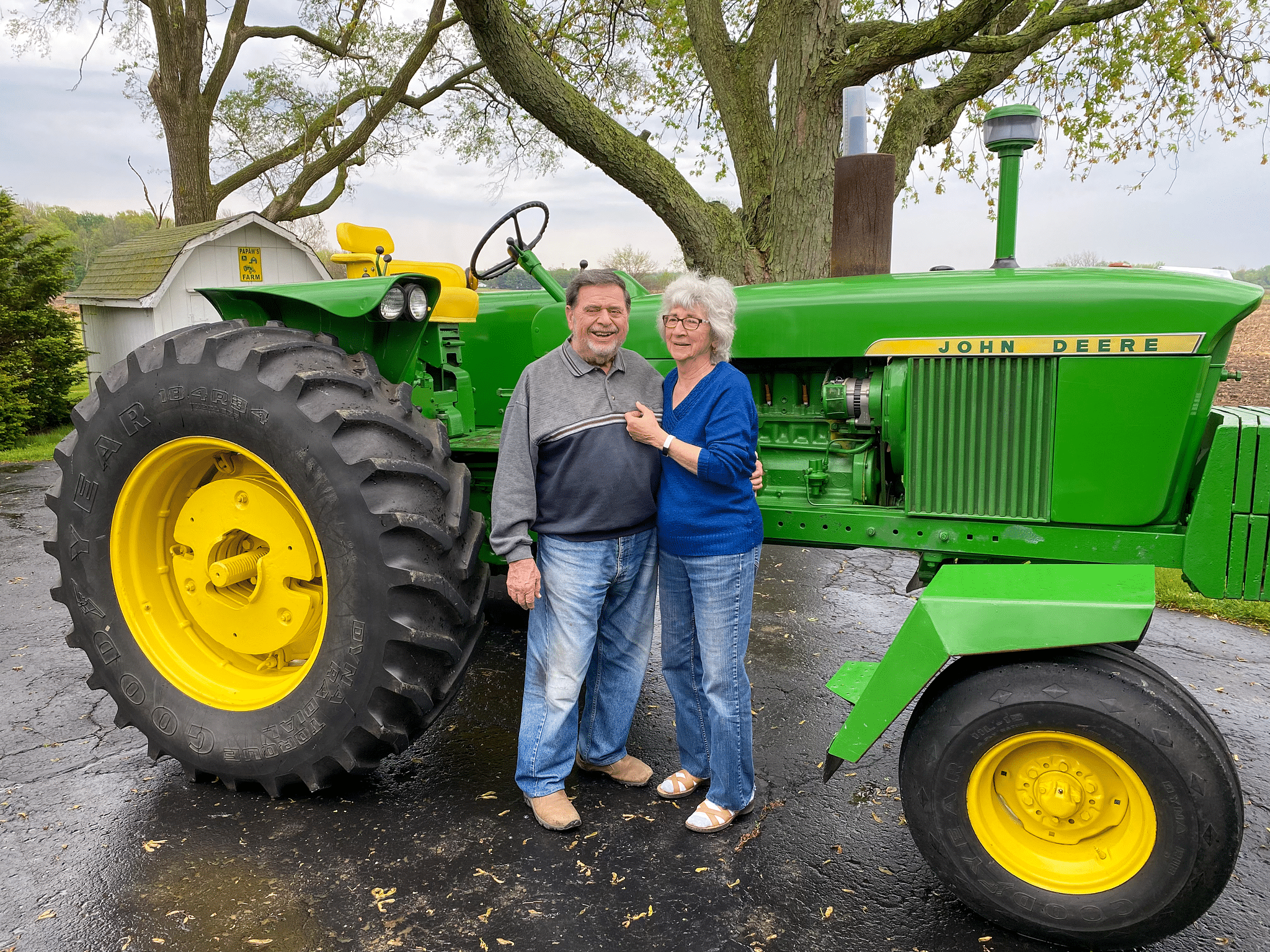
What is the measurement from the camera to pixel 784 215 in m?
8.05

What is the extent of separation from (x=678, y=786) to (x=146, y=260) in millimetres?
11389

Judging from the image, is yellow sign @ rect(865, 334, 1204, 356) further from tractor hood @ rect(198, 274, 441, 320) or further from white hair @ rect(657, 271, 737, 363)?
tractor hood @ rect(198, 274, 441, 320)

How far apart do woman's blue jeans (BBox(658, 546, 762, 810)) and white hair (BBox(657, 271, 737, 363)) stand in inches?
24.2

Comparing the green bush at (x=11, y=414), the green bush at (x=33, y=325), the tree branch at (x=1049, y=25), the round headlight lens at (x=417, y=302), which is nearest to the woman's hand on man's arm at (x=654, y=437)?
the round headlight lens at (x=417, y=302)

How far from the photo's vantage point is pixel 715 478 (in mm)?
2496

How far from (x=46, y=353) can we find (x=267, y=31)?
24.2 feet

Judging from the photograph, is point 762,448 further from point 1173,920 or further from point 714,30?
point 714,30

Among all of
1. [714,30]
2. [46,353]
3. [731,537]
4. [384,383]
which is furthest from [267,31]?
[731,537]

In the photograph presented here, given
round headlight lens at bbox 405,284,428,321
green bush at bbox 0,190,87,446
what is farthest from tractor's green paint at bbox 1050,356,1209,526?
green bush at bbox 0,190,87,446

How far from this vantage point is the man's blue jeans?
2709 millimetres

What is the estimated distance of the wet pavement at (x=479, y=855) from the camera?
7.38 ft

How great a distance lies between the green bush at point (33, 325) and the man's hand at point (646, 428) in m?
10.9

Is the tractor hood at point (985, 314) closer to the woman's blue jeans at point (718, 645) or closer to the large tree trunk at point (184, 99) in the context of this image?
the woman's blue jeans at point (718, 645)

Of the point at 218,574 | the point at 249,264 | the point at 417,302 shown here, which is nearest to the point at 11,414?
the point at 249,264
